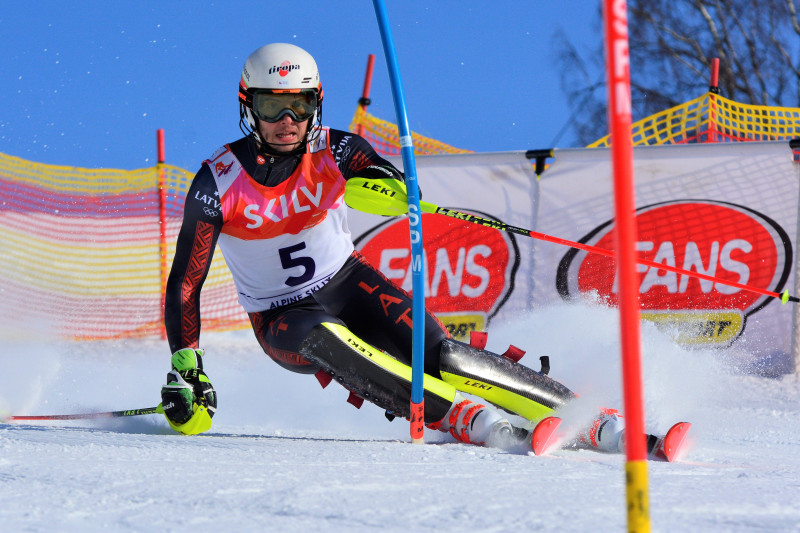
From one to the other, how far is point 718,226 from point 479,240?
1945mm

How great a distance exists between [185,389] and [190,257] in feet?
1.82

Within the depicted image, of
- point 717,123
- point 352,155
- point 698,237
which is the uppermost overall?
point 717,123

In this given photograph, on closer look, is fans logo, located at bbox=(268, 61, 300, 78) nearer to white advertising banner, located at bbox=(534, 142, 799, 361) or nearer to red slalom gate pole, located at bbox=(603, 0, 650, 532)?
red slalom gate pole, located at bbox=(603, 0, 650, 532)

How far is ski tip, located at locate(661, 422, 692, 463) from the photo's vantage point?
9.50 feet

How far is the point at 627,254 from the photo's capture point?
1.36m

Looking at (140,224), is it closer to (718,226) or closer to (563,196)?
(563,196)

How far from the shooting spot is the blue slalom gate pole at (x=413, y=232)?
304cm

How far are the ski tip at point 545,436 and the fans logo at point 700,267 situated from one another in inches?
143

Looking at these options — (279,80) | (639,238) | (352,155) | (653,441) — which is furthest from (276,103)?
(639,238)

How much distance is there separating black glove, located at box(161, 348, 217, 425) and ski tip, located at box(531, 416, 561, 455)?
4.35 feet

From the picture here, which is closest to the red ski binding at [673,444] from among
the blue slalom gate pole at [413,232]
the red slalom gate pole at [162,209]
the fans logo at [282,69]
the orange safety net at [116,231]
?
the blue slalom gate pole at [413,232]

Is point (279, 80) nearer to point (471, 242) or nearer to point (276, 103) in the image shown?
point (276, 103)

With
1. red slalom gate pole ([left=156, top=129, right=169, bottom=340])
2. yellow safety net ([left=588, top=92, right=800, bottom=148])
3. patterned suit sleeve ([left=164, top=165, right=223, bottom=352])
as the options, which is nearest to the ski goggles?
patterned suit sleeve ([left=164, top=165, right=223, bottom=352])

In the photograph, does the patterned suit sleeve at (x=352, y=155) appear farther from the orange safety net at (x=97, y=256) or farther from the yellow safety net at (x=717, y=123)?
the orange safety net at (x=97, y=256)
